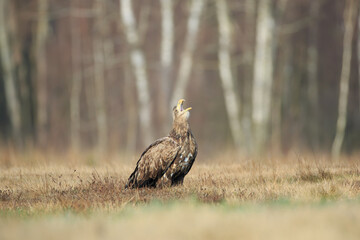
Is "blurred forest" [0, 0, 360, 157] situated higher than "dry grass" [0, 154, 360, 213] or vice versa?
"dry grass" [0, 154, 360, 213]

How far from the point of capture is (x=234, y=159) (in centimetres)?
1284

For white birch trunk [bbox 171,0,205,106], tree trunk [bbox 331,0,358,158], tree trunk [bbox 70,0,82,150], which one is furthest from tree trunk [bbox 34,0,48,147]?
tree trunk [bbox 331,0,358,158]

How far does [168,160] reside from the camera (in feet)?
29.9

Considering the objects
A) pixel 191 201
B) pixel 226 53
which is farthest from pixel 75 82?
pixel 191 201

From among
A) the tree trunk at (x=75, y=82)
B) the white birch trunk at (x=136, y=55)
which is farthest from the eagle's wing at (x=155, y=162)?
the tree trunk at (x=75, y=82)

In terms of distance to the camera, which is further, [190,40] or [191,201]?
[190,40]

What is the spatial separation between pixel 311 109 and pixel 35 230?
2994 centimetres

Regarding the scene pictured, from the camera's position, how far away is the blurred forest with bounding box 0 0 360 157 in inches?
993

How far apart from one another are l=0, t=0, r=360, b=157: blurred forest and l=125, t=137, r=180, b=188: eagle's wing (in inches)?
469

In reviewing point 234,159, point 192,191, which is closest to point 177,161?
point 192,191

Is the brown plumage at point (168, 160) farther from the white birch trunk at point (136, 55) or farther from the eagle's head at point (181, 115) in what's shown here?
the white birch trunk at point (136, 55)

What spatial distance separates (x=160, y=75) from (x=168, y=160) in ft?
81.6

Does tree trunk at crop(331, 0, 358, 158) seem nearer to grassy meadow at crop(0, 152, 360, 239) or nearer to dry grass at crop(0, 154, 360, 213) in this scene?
grassy meadow at crop(0, 152, 360, 239)

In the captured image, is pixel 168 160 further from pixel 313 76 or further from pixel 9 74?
pixel 313 76
